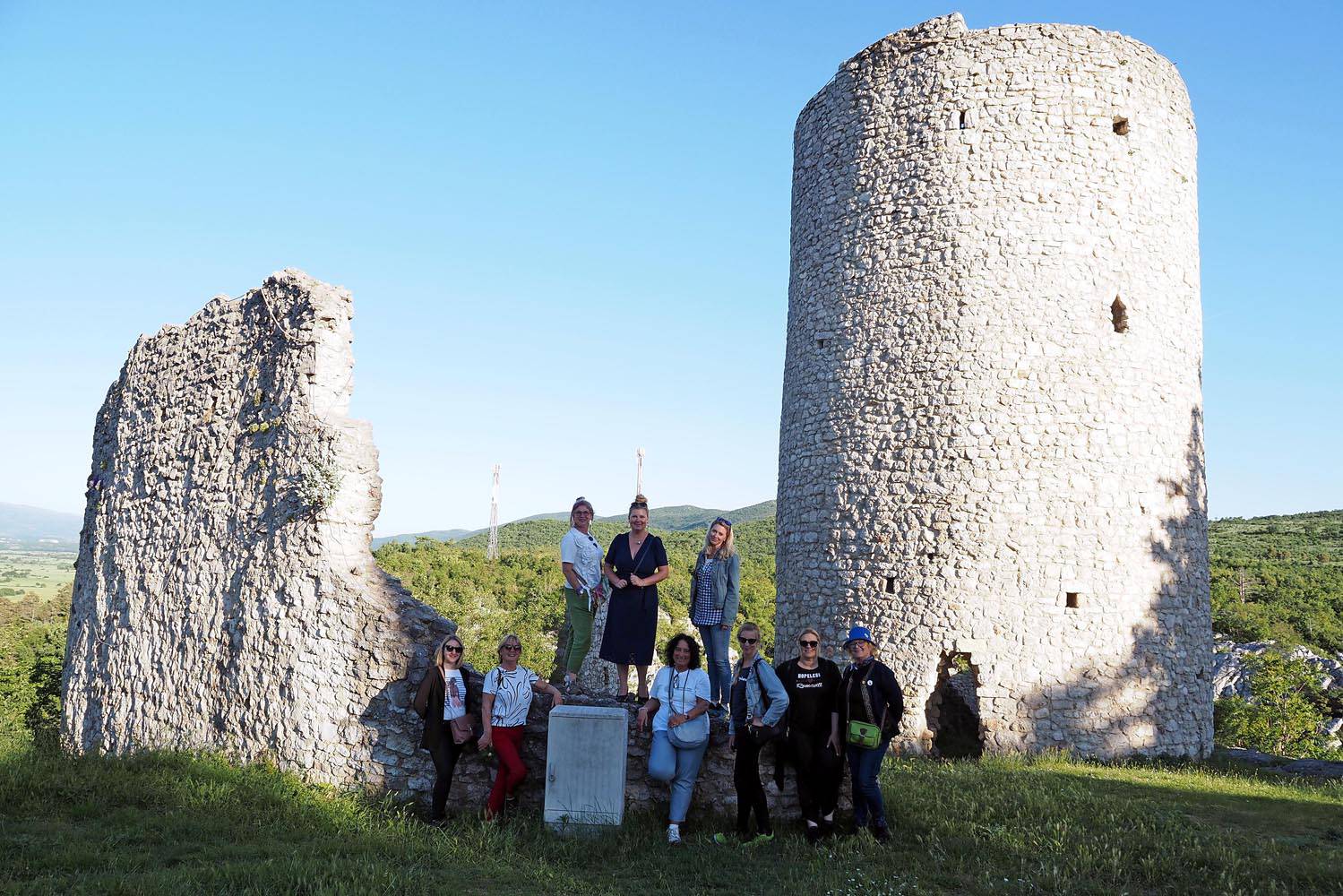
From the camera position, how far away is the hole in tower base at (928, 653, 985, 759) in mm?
11344

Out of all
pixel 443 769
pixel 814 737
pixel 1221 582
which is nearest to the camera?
pixel 814 737

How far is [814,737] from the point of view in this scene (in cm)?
709

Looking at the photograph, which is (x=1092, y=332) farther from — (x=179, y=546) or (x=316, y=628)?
(x=179, y=546)

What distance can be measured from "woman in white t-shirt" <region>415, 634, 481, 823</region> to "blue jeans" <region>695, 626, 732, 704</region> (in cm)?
211

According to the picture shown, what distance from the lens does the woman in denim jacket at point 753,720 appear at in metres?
6.86

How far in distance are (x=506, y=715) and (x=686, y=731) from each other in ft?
4.78

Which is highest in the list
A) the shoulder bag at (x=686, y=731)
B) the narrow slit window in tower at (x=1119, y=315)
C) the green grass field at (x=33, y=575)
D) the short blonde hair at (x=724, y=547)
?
the narrow slit window in tower at (x=1119, y=315)

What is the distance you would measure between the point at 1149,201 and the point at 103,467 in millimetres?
12815

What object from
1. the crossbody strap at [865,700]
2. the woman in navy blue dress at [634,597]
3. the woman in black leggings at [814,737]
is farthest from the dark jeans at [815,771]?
the woman in navy blue dress at [634,597]

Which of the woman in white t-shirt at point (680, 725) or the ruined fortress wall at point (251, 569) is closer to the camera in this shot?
the woman in white t-shirt at point (680, 725)

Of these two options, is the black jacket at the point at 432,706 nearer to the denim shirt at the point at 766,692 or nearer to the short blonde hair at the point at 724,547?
the denim shirt at the point at 766,692

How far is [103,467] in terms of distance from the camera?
401 inches

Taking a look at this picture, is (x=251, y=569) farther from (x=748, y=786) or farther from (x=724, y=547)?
(x=748, y=786)

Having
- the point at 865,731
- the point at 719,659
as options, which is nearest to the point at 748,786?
the point at 865,731
